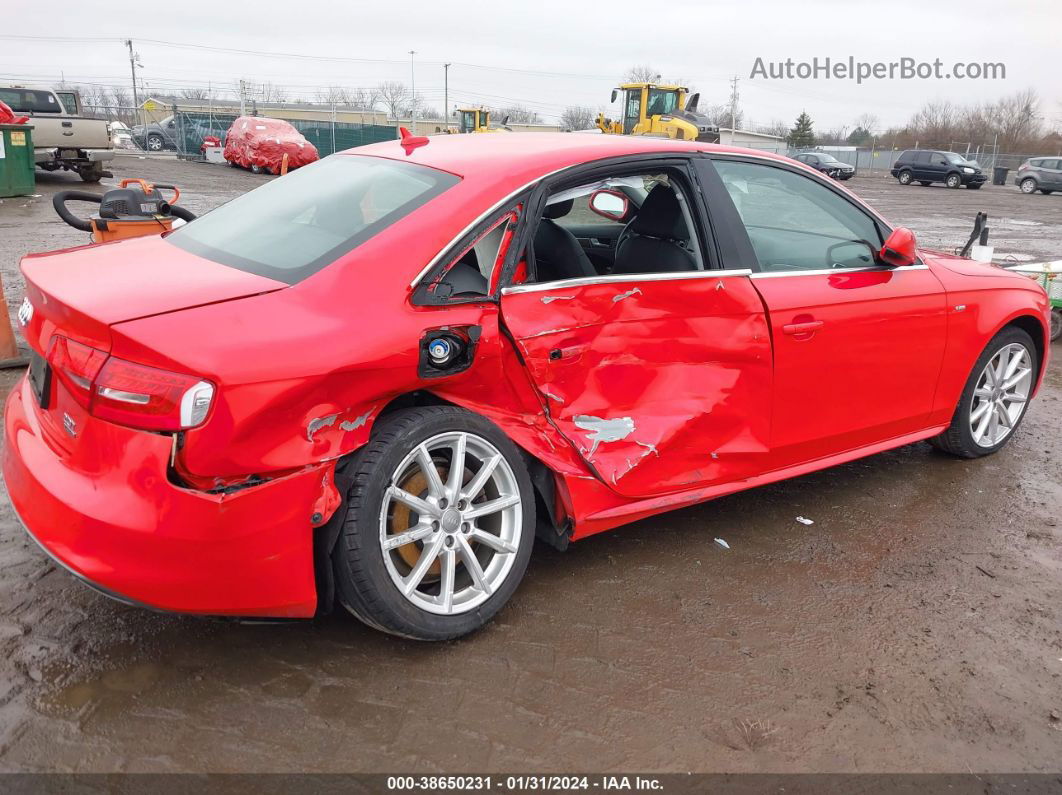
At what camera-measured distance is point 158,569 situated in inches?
87.0

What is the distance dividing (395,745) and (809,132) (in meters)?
78.8

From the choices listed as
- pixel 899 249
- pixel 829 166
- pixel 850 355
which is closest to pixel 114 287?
pixel 850 355

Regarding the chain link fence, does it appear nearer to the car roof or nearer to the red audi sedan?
the car roof

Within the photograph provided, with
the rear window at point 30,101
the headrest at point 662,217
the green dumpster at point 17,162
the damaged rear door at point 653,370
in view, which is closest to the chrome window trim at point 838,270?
the damaged rear door at point 653,370

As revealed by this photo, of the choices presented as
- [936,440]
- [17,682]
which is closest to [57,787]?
[17,682]

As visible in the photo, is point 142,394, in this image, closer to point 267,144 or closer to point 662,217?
point 662,217

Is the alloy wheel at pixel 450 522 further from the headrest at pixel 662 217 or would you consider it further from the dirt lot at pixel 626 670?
the headrest at pixel 662 217

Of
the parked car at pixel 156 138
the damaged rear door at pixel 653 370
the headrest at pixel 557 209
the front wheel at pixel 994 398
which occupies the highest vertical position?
the headrest at pixel 557 209

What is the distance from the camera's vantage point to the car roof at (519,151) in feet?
9.57

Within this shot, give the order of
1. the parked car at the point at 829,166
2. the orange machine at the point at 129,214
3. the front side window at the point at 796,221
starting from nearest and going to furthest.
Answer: the front side window at the point at 796,221 → the orange machine at the point at 129,214 → the parked car at the point at 829,166

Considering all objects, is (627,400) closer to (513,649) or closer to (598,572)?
(598,572)

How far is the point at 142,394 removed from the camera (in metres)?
2.17

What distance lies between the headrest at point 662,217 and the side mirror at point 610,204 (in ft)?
3.09

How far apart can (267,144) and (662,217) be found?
74.6ft
